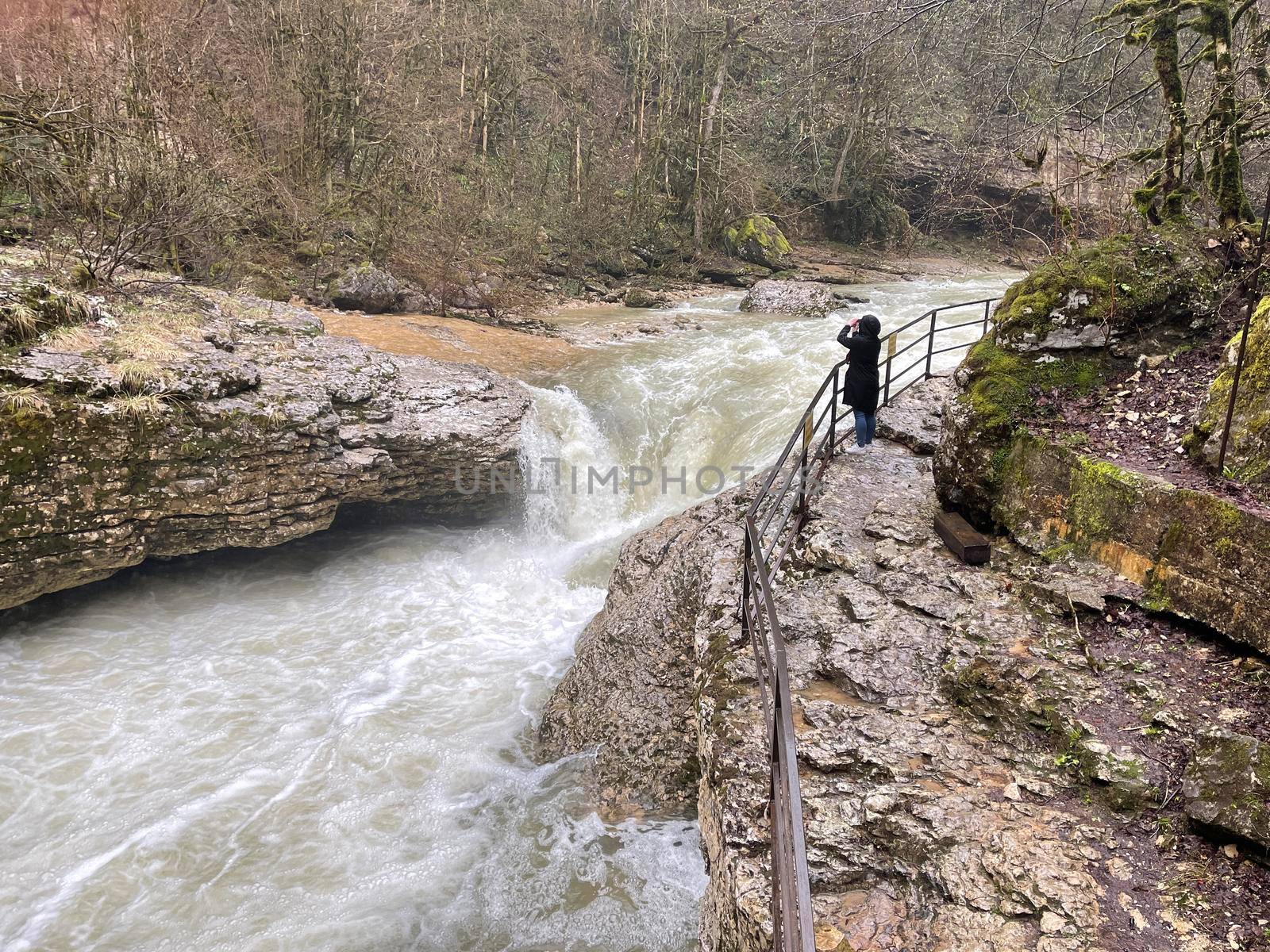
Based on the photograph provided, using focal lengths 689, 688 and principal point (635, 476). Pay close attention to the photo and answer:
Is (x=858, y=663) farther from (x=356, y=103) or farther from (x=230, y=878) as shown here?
(x=356, y=103)

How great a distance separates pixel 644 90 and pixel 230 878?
2902 cm

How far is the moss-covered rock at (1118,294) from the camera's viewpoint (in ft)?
17.4

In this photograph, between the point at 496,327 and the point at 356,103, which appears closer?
the point at 496,327

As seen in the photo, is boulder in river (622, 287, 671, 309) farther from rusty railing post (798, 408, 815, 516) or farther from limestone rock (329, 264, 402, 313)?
rusty railing post (798, 408, 815, 516)

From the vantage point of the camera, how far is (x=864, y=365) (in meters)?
7.32

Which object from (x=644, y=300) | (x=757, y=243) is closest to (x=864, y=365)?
(x=644, y=300)

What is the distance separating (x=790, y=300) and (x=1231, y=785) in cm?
1833

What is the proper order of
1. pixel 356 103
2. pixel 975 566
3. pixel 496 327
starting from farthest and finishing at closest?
pixel 356 103 < pixel 496 327 < pixel 975 566

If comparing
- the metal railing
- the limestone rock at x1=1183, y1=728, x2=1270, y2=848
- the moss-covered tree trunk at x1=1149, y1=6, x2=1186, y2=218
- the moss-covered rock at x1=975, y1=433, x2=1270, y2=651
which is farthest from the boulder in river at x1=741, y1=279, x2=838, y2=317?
the limestone rock at x1=1183, y1=728, x2=1270, y2=848

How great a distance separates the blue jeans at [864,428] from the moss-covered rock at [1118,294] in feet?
6.37

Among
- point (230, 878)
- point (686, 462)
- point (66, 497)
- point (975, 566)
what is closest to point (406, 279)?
point (686, 462)

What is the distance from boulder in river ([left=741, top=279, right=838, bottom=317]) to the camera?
19391 mm

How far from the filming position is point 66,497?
7195 mm

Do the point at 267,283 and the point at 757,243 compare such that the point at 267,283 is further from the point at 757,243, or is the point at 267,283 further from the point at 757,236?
the point at 757,236
